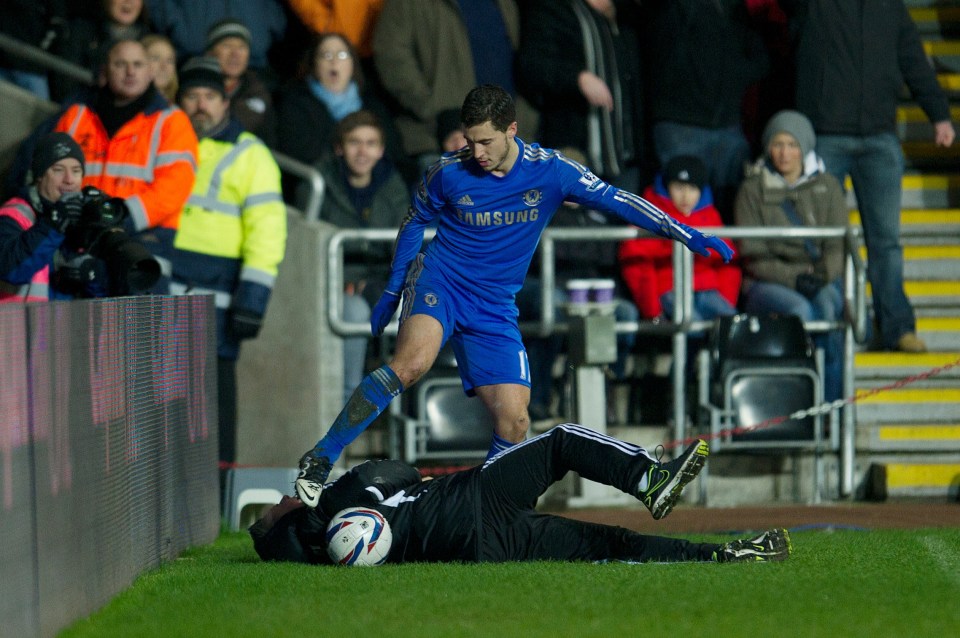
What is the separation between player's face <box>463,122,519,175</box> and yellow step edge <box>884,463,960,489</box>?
4869 mm

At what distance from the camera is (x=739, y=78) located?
1270cm

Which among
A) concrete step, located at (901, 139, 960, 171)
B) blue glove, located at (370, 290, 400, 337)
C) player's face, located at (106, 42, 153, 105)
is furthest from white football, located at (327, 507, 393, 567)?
concrete step, located at (901, 139, 960, 171)

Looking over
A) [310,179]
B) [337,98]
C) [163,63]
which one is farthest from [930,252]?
[163,63]

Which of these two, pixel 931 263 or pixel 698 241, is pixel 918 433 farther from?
pixel 698 241

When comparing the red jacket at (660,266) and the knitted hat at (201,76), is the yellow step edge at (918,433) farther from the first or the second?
the knitted hat at (201,76)

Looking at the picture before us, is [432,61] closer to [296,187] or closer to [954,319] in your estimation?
[296,187]

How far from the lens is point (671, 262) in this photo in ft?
39.2

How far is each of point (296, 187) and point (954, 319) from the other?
5.45 meters

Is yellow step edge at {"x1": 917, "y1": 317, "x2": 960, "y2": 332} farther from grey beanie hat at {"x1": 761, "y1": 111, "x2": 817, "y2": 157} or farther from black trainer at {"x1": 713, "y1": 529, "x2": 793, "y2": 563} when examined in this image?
black trainer at {"x1": 713, "y1": 529, "x2": 793, "y2": 563}

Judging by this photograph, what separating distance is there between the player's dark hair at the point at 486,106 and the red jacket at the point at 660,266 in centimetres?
384

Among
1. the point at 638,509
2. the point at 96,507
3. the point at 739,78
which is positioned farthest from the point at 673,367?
the point at 96,507

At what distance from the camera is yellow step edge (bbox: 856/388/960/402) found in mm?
12453

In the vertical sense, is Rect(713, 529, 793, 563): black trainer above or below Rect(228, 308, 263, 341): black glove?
below

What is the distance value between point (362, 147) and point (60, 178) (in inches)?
128
